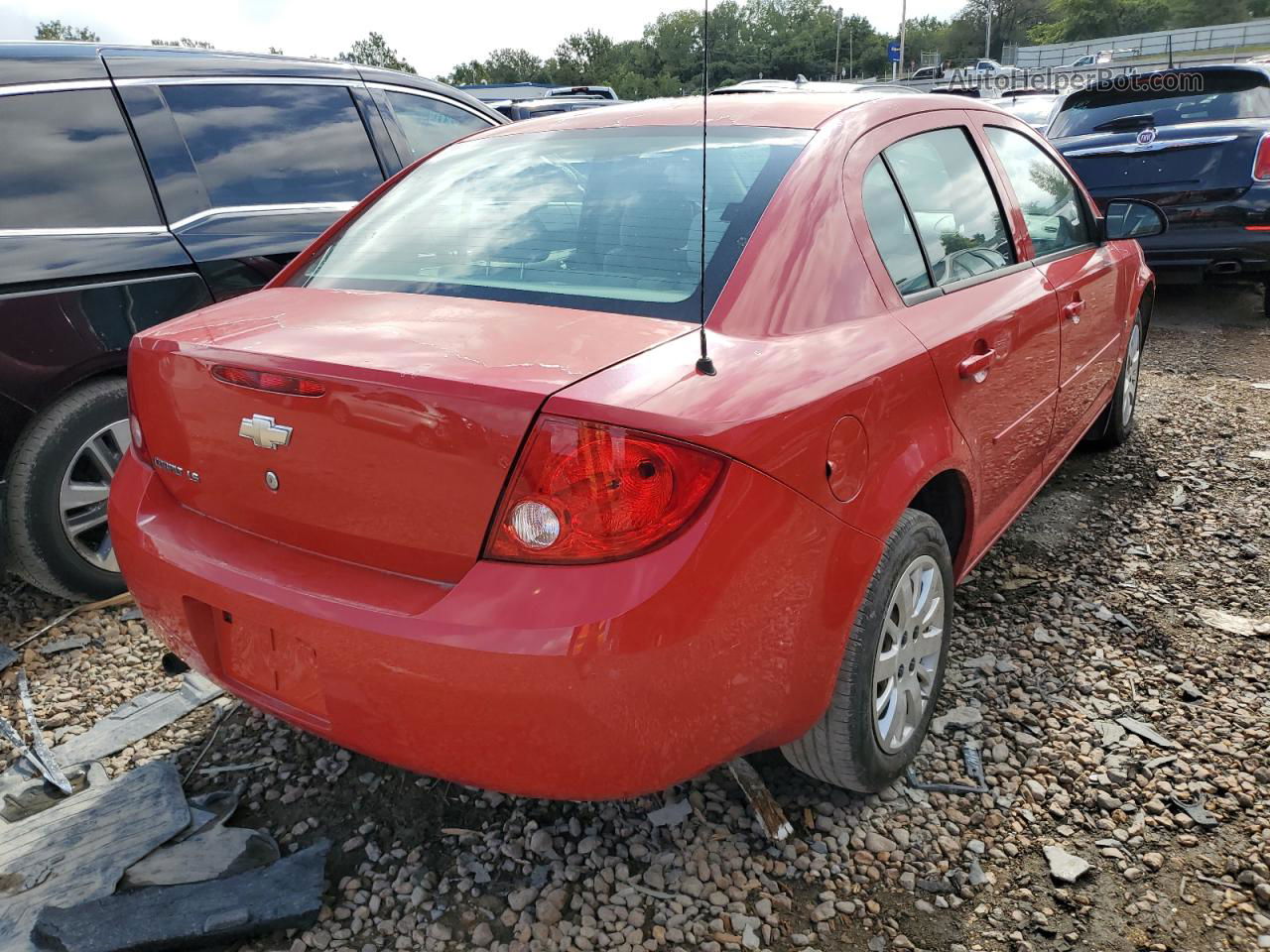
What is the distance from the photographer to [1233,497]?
13.4 feet

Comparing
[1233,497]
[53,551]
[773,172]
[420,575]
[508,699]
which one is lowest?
[1233,497]

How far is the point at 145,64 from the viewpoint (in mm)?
3527

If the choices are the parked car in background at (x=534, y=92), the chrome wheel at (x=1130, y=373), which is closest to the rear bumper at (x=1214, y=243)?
the chrome wheel at (x=1130, y=373)

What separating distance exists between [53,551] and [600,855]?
84.7 inches

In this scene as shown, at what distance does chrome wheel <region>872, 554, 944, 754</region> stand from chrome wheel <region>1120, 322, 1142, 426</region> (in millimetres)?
2629

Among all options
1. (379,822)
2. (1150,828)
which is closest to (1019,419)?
(1150,828)

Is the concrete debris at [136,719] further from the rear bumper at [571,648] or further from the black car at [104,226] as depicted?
the rear bumper at [571,648]

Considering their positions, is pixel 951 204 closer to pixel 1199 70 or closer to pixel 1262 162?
pixel 1262 162

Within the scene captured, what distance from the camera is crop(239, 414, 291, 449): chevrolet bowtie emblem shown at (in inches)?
71.2

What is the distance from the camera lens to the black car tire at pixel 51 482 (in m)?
3.04

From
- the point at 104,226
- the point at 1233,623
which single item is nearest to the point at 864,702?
the point at 1233,623

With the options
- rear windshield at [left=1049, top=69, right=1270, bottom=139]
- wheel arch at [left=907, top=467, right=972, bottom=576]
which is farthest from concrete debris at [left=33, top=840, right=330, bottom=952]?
rear windshield at [left=1049, top=69, right=1270, bottom=139]

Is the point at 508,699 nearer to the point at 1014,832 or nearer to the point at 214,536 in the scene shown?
the point at 214,536

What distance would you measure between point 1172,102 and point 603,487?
7458 millimetres
